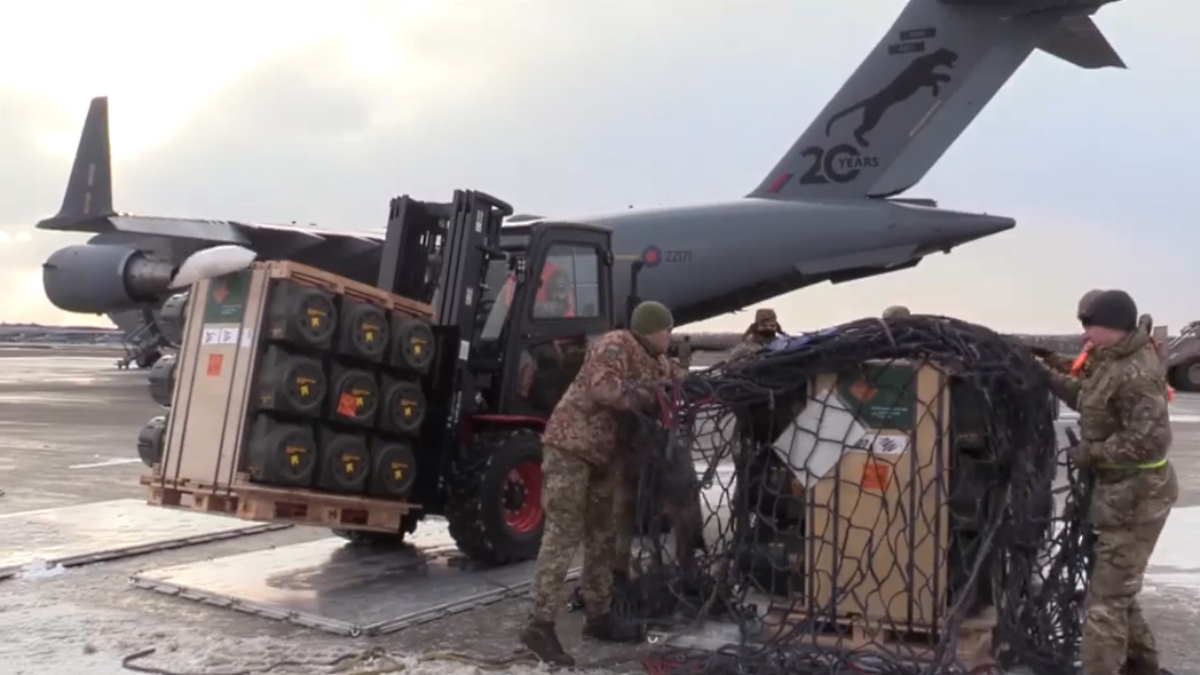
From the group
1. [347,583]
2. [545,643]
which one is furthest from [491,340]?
[545,643]

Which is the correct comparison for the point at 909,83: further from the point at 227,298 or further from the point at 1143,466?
the point at 1143,466

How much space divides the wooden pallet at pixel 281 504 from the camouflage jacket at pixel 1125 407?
381cm

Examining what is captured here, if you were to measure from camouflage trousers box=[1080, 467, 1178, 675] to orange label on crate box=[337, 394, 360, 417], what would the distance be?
3791 millimetres

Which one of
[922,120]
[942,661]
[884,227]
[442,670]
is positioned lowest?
[442,670]

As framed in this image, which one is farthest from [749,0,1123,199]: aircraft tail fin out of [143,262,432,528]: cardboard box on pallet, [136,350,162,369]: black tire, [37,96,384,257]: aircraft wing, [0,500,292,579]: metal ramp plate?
[136,350,162,369]: black tire

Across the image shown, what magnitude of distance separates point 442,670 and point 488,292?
10.7ft

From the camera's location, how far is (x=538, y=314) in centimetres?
780

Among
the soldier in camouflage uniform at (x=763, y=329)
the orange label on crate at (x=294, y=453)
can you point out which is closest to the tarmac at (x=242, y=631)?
the orange label on crate at (x=294, y=453)

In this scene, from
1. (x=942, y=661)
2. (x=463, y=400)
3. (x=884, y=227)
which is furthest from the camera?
(x=884, y=227)

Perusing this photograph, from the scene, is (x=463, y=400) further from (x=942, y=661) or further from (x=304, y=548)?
(x=942, y=661)

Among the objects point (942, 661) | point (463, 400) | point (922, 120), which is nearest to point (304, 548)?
point (463, 400)

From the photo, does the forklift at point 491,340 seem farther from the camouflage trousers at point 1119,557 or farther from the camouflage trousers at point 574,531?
the camouflage trousers at point 1119,557

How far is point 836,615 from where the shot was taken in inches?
209

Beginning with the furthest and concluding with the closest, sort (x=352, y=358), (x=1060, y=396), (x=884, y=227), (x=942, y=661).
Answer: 1. (x=884, y=227)
2. (x=352, y=358)
3. (x=1060, y=396)
4. (x=942, y=661)
